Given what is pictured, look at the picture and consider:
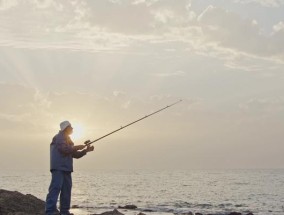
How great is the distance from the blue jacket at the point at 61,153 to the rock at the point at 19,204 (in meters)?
4.69

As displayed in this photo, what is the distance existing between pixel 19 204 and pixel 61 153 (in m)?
6.53

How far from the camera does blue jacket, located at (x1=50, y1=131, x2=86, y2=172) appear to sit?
11992 millimetres

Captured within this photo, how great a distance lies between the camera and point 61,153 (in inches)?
474

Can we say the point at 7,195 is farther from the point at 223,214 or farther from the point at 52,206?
the point at 223,214

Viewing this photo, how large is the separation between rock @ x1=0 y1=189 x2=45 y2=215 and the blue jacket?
4694mm

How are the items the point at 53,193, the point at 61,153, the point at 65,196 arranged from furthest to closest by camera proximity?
the point at 65,196, the point at 53,193, the point at 61,153

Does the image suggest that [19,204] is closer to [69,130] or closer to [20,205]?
[20,205]

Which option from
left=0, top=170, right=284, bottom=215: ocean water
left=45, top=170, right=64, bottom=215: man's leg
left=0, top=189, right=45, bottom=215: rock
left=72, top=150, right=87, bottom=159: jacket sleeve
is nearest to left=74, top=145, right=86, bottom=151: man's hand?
left=72, top=150, right=87, bottom=159: jacket sleeve

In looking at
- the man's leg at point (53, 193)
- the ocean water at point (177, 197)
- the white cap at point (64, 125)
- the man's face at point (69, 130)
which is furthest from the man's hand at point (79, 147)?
the ocean water at point (177, 197)

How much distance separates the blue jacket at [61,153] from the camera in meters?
12.0

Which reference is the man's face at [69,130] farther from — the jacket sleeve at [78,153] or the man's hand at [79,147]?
the jacket sleeve at [78,153]

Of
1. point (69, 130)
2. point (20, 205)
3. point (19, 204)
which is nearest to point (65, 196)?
point (69, 130)

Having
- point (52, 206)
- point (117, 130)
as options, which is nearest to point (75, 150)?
point (52, 206)

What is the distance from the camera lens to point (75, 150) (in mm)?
12141
